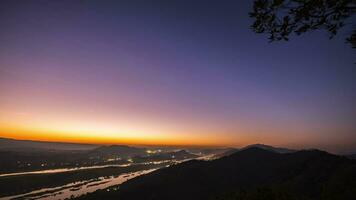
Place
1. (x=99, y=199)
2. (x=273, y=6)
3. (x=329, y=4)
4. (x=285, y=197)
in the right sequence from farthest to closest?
(x=99, y=199) < (x=285, y=197) < (x=273, y=6) < (x=329, y=4)

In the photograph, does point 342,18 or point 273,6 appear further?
point 273,6

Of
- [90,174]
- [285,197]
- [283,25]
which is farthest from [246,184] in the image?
[90,174]

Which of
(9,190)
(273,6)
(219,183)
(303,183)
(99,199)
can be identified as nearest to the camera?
(273,6)

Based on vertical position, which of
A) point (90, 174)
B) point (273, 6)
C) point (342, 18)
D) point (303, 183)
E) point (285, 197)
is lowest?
point (90, 174)

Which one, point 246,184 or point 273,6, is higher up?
point 273,6

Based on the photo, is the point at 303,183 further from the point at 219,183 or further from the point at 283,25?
the point at 283,25

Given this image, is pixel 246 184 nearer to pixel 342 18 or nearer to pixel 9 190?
pixel 342 18

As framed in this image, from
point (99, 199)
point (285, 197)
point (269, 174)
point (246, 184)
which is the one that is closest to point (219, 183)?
point (246, 184)
